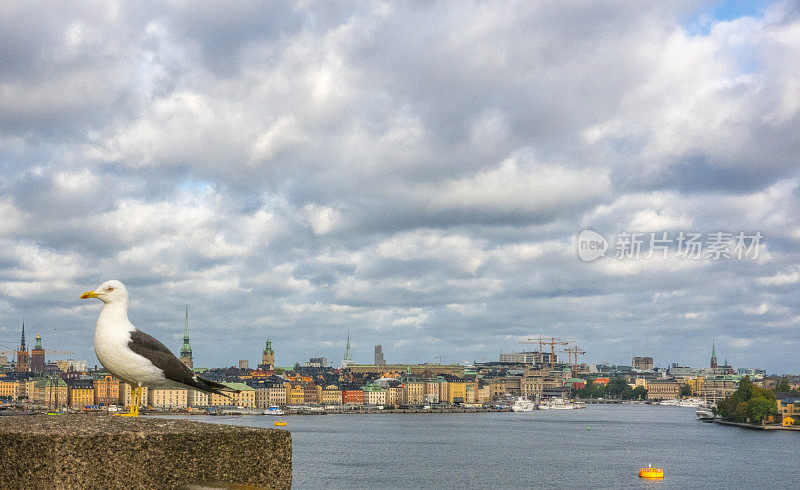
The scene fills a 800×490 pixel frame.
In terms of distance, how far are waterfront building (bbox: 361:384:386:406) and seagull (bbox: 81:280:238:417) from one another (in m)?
146

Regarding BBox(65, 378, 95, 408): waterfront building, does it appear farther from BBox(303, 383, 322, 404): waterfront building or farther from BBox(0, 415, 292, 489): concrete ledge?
BBox(0, 415, 292, 489): concrete ledge

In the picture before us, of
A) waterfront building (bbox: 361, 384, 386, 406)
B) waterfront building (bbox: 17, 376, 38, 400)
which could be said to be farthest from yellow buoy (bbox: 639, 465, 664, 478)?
waterfront building (bbox: 17, 376, 38, 400)

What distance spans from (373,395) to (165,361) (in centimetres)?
14813

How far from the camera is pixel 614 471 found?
4372 cm

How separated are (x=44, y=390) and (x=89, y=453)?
134 m

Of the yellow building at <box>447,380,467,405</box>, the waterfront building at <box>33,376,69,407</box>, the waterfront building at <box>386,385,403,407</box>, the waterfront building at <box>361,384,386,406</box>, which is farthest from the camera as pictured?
the yellow building at <box>447,380,467,405</box>

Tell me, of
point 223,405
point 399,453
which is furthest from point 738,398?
point 223,405

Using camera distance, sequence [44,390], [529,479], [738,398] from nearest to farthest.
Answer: [529,479] → [738,398] → [44,390]

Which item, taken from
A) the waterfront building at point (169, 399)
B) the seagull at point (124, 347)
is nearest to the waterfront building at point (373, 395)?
the waterfront building at point (169, 399)

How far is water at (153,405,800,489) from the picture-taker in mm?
39219

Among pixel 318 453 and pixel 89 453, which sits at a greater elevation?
pixel 89 453

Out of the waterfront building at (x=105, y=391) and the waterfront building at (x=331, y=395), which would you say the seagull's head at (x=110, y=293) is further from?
the waterfront building at (x=331, y=395)

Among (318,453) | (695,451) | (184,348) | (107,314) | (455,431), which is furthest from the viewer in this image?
(184,348)

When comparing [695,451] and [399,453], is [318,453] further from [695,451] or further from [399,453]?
[695,451]
